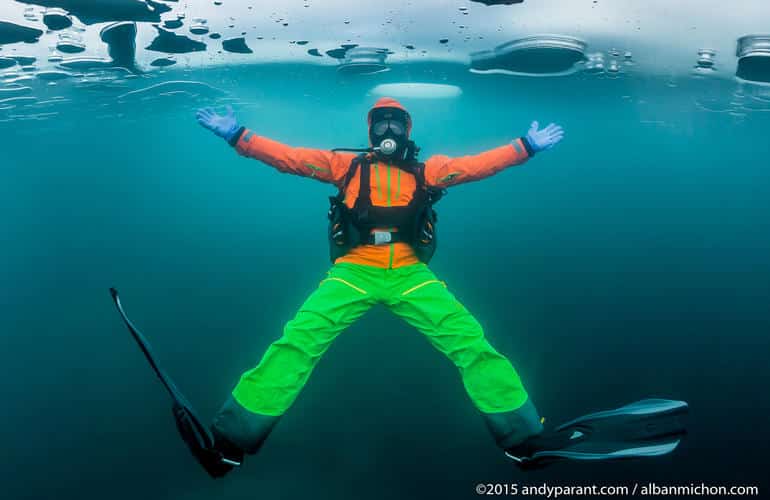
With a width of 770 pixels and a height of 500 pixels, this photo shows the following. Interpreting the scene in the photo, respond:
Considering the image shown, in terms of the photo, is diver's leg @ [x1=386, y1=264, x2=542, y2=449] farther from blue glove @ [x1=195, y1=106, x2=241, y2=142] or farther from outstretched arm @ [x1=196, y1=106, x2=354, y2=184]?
blue glove @ [x1=195, y1=106, x2=241, y2=142]

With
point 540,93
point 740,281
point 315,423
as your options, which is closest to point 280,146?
point 315,423

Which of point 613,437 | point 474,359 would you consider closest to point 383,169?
point 474,359

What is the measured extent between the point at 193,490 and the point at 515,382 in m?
4.58

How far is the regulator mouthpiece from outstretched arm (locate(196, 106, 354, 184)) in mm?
304

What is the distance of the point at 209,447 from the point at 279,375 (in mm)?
706

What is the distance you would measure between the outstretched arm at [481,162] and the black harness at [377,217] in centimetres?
12

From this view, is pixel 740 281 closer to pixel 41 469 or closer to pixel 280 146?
pixel 280 146

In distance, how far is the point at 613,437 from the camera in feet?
9.99

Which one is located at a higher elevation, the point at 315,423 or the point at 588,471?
the point at 588,471

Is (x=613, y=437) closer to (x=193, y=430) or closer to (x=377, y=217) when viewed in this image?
(x=377, y=217)

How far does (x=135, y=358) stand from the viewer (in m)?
8.49

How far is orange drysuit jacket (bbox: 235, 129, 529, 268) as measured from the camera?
356cm

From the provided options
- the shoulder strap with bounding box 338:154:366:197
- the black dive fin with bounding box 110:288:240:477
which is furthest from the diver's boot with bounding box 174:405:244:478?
the shoulder strap with bounding box 338:154:366:197

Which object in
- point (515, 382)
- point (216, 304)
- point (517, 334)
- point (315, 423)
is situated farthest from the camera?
point (216, 304)
